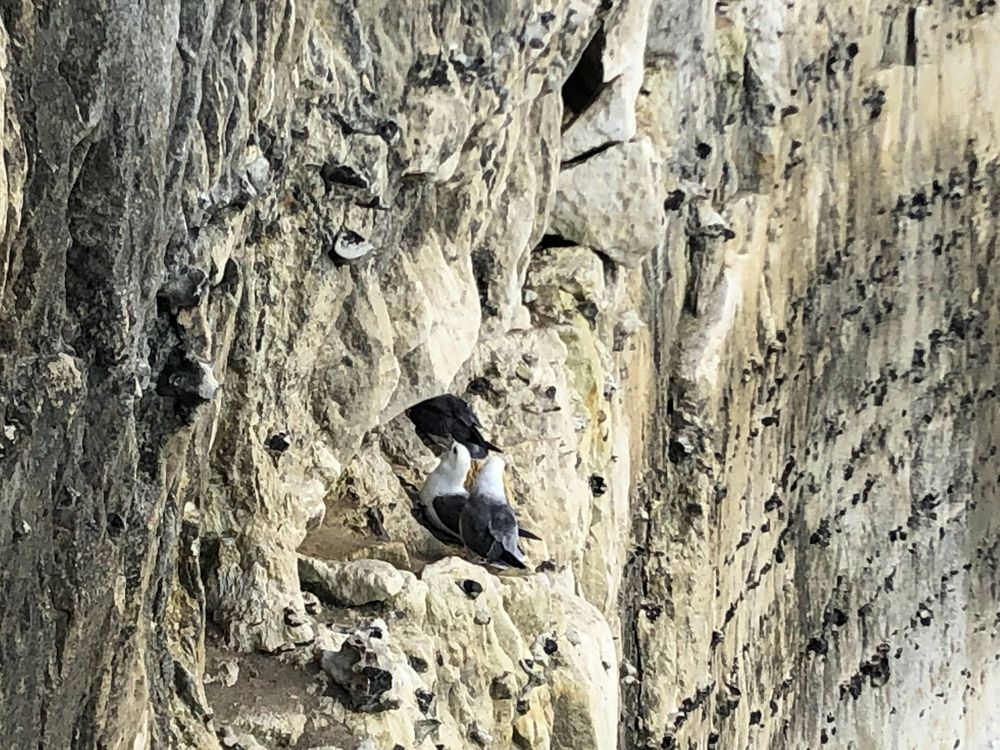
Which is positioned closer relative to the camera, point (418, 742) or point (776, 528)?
point (418, 742)

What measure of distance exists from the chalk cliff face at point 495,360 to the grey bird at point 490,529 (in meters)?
0.15

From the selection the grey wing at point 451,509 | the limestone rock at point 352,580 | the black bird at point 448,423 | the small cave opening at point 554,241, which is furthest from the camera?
the small cave opening at point 554,241

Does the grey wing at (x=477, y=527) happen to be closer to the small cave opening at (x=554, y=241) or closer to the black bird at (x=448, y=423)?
the black bird at (x=448, y=423)

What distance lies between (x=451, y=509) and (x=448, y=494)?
0.09 metres

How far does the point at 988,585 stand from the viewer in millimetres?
15250

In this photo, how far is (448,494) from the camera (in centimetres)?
563

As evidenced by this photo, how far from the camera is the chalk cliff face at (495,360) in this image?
2623 mm

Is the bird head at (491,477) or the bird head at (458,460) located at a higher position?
the bird head at (458,460)

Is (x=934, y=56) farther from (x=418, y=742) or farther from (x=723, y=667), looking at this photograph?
(x=418, y=742)

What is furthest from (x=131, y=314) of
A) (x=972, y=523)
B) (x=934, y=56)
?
(x=972, y=523)

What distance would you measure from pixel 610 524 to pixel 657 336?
2.47 metres

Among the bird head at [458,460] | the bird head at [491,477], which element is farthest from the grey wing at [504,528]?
the bird head at [458,460]

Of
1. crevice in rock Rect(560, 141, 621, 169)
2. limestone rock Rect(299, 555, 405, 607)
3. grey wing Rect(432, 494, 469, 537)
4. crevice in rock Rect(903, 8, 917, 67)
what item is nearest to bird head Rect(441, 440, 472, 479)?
grey wing Rect(432, 494, 469, 537)

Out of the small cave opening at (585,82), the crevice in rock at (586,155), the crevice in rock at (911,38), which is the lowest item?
the crevice in rock at (586,155)
